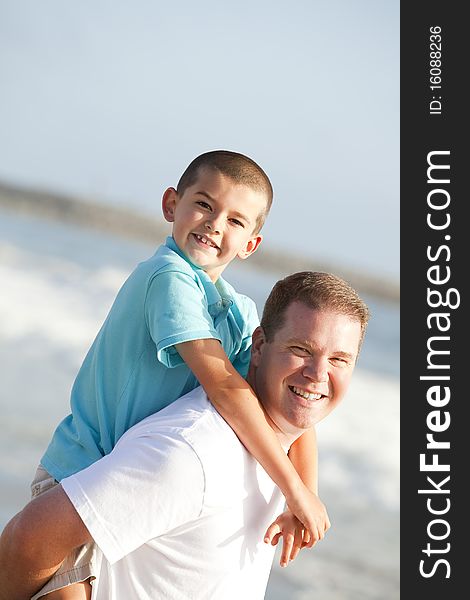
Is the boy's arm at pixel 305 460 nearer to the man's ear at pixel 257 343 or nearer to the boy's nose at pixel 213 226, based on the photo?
the man's ear at pixel 257 343

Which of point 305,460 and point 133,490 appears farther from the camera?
point 305,460

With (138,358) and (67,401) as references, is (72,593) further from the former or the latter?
(67,401)

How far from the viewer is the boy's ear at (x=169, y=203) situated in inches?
96.5

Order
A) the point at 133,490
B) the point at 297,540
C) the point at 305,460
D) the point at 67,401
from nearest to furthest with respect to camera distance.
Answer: the point at 133,490, the point at 297,540, the point at 305,460, the point at 67,401

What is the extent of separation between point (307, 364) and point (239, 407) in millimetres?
171

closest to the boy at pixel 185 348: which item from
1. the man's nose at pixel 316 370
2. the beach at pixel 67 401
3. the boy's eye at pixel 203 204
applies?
the boy's eye at pixel 203 204

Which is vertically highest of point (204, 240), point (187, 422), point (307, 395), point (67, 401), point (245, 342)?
point (67, 401)

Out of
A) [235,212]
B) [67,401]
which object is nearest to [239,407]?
[235,212]

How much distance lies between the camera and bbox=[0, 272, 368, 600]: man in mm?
2033

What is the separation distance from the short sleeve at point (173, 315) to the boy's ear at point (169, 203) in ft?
0.83

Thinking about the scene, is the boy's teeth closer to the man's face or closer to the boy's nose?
the boy's nose

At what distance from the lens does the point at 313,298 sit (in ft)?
7.30

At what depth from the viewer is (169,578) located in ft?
7.15

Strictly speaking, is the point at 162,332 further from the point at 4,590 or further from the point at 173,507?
the point at 4,590
